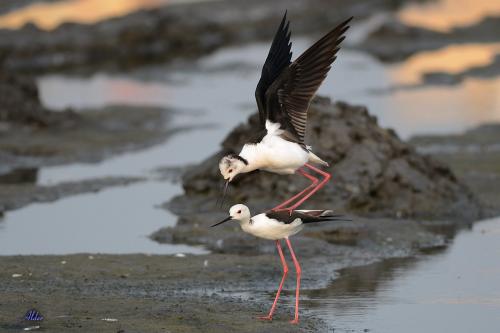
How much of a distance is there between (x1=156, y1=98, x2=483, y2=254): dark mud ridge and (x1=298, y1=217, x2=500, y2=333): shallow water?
1549 millimetres

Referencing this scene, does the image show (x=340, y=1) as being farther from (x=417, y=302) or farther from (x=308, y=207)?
(x=417, y=302)

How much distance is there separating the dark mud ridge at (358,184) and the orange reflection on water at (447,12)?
22053mm

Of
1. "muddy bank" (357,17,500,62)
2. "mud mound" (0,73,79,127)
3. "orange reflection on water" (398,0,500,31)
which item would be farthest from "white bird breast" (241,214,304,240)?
"orange reflection on water" (398,0,500,31)

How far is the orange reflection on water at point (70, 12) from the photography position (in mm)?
35812

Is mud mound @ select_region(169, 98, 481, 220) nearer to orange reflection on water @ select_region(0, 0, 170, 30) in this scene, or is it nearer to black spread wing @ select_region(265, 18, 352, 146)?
black spread wing @ select_region(265, 18, 352, 146)

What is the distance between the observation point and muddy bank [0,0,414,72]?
109 ft

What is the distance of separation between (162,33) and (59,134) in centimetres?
1664

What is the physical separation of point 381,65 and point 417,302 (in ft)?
73.3

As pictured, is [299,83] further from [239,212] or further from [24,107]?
[24,107]

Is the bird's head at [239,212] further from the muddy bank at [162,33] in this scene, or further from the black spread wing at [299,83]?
the muddy bank at [162,33]

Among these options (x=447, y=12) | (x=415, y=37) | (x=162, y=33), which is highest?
(x=447, y=12)

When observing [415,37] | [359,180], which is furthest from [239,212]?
[415,37]

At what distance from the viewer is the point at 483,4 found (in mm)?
38750

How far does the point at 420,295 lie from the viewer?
31.7 feet
